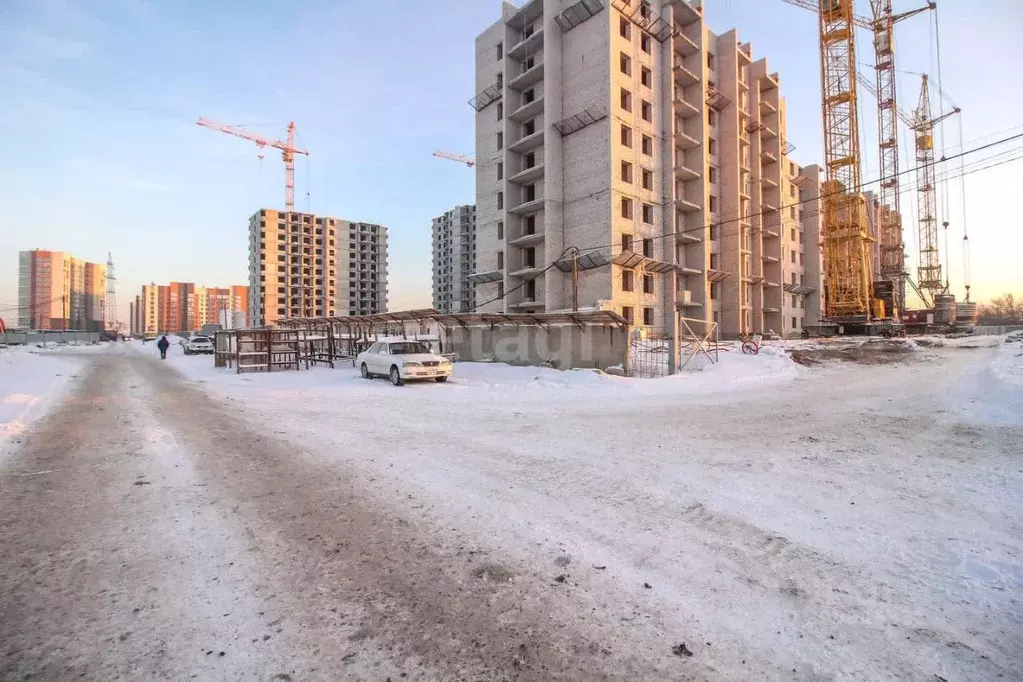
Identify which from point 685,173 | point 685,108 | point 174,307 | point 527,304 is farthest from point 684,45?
point 174,307

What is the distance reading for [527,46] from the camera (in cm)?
4128

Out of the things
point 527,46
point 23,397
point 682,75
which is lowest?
point 23,397

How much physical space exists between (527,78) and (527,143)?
5.84 metres

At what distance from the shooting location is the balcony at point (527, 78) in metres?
39.5

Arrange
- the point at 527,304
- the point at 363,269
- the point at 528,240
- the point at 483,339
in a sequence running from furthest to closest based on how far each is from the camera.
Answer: the point at 363,269, the point at 528,240, the point at 527,304, the point at 483,339

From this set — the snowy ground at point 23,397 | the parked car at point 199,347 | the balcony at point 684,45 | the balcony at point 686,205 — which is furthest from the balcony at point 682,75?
the parked car at point 199,347

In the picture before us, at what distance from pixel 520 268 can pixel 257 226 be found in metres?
74.4

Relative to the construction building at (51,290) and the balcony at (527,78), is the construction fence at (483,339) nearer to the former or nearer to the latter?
the balcony at (527,78)

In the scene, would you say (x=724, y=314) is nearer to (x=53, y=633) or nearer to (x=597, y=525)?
(x=597, y=525)

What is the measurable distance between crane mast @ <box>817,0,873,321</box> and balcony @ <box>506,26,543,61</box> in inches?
1171

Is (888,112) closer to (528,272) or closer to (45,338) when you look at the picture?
(528,272)

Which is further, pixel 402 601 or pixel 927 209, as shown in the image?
pixel 927 209

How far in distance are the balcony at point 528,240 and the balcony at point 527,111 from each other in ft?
34.1

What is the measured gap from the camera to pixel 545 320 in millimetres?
19406
